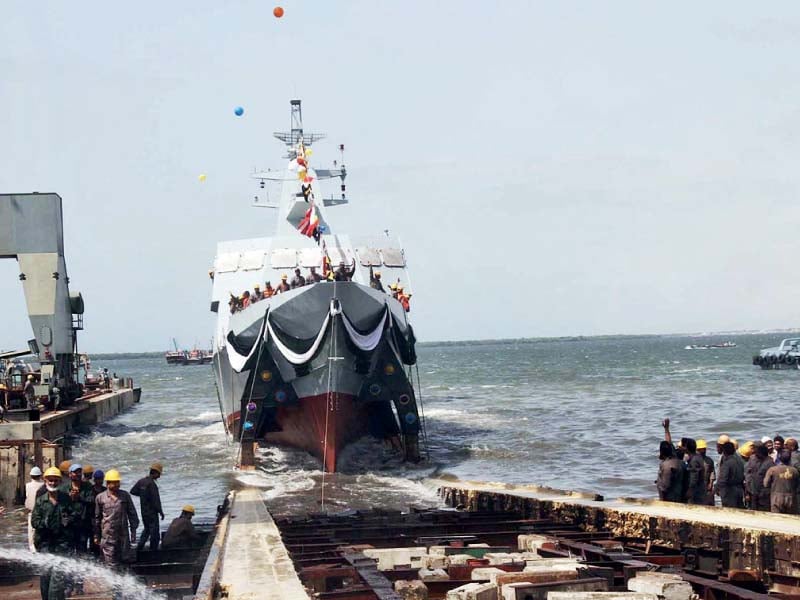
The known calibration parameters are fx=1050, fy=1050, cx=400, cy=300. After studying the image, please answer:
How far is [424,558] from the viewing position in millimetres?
10672

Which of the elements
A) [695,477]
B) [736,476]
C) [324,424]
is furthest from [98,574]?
[324,424]

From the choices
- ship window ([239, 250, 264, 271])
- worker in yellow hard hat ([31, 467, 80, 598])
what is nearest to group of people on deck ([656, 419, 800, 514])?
worker in yellow hard hat ([31, 467, 80, 598])

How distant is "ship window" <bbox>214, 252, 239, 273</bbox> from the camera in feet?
100

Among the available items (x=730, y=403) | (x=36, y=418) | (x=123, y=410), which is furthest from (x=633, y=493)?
(x=123, y=410)

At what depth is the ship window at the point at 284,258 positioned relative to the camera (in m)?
29.6

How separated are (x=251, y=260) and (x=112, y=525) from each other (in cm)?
1949

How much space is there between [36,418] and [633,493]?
14.7m

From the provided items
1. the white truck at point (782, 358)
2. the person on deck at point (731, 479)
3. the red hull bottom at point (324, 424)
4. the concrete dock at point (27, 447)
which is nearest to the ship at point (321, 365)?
the red hull bottom at point (324, 424)

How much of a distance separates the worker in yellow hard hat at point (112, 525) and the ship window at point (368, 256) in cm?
1959

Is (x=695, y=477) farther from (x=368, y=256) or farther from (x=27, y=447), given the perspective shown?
(x=368, y=256)

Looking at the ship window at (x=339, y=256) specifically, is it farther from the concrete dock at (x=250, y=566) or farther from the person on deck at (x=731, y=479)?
the person on deck at (x=731, y=479)

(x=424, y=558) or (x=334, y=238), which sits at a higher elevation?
(x=334, y=238)

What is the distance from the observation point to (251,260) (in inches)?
1193

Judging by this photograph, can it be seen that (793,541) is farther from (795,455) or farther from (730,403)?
(730,403)
